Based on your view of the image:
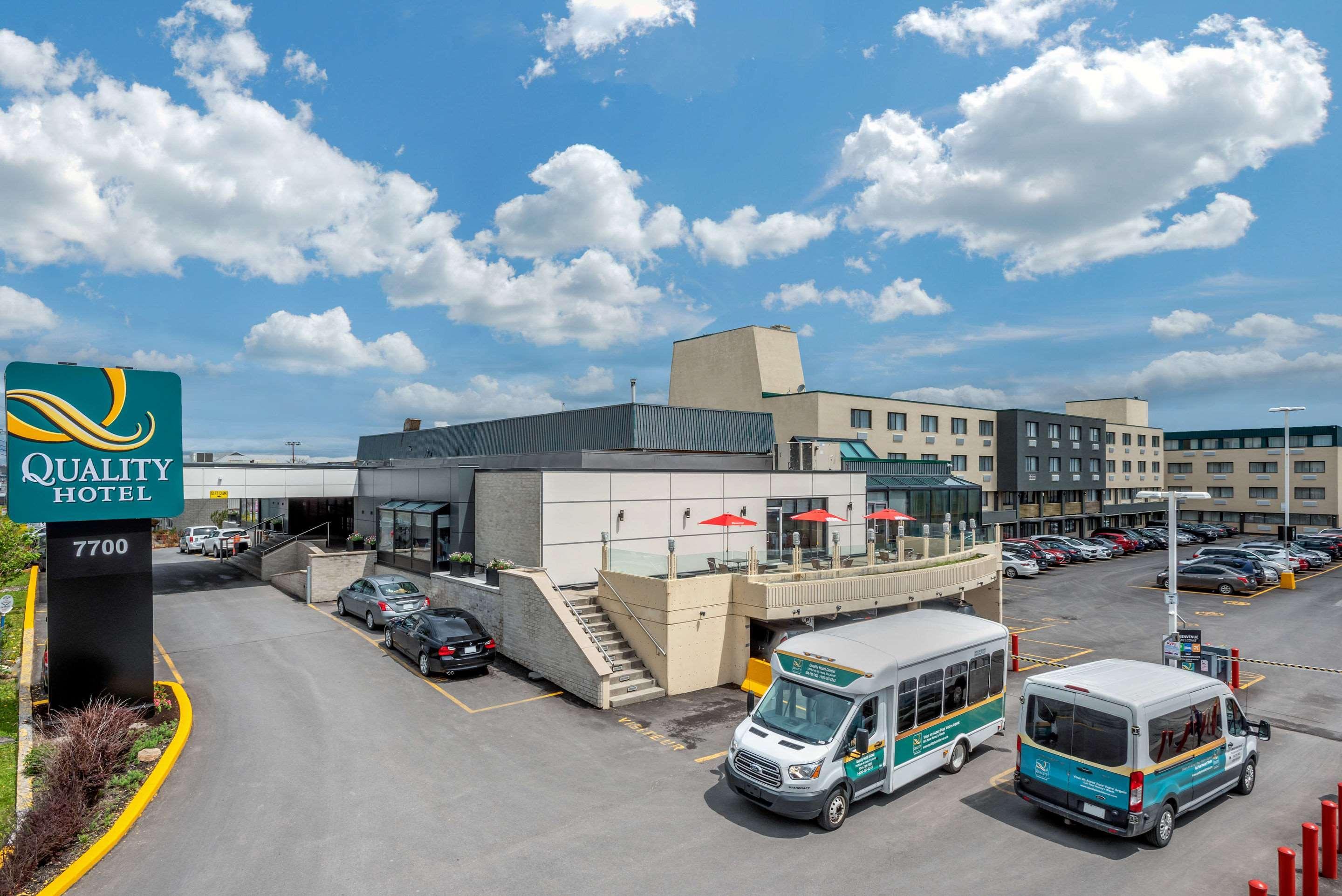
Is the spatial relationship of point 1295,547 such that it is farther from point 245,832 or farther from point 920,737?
point 245,832

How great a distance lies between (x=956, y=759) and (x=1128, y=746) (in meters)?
3.67

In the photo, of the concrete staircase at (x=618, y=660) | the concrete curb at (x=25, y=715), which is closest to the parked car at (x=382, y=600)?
the concrete staircase at (x=618, y=660)

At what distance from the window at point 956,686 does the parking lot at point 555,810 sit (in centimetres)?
128

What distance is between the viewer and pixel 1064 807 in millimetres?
10727

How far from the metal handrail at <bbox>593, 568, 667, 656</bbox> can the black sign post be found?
10335 mm

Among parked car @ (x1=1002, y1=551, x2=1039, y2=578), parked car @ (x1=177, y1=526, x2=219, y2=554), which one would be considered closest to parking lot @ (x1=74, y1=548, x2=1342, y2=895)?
parked car @ (x1=1002, y1=551, x2=1039, y2=578)

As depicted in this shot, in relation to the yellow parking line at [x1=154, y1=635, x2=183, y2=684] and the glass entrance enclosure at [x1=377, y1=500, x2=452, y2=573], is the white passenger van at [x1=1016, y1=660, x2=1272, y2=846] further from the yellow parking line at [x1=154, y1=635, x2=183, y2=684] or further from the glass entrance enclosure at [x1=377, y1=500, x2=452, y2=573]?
the glass entrance enclosure at [x1=377, y1=500, x2=452, y2=573]

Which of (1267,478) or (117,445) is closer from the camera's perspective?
(117,445)

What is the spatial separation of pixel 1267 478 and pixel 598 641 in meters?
82.0

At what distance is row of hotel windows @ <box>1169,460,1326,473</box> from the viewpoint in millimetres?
71562

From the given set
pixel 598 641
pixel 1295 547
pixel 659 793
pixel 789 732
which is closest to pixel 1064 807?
pixel 789 732

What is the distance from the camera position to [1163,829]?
34.4 ft

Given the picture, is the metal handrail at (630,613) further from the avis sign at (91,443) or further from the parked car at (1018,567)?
the parked car at (1018,567)

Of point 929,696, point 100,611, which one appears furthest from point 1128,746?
point 100,611
